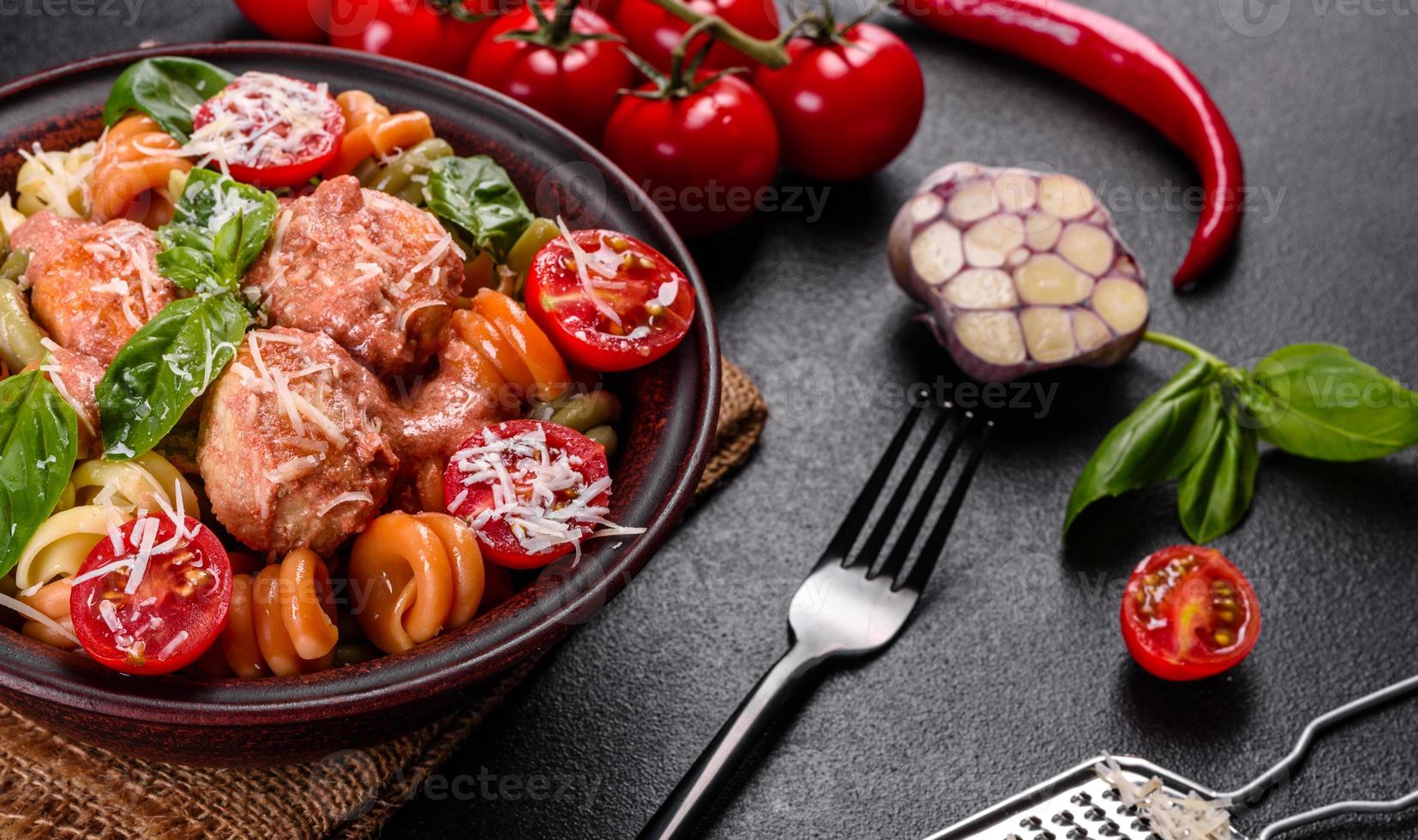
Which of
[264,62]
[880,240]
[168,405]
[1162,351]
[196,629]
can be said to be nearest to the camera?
[196,629]

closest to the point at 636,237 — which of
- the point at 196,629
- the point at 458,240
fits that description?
the point at 458,240

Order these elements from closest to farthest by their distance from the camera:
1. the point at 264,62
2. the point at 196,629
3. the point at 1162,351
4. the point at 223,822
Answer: the point at 196,629 < the point at 223,822 < the point at 264,62 < the point at 1162,351

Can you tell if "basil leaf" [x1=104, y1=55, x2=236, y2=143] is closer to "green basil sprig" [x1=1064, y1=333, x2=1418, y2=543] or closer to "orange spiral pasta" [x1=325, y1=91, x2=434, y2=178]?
"orange spiral pasta" [x1=325, y1=91, x2=434, y2=178]

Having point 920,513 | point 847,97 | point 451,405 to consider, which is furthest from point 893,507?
point 847,97

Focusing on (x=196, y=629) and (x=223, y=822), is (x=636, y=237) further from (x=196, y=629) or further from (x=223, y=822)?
(x=223, y=822)

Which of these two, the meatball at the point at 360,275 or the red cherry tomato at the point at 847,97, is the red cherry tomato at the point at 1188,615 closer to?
the red cherry tomato at the point at 847,97

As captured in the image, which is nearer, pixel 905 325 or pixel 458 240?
pixel 458 240

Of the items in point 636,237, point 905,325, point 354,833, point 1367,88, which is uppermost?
point 636,237

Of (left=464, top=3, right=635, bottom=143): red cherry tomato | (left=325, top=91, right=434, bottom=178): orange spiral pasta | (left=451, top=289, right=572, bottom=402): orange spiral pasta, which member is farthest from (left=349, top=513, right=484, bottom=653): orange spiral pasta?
(left=464, top=3, right=635, bottom=143): red cherry tomato
